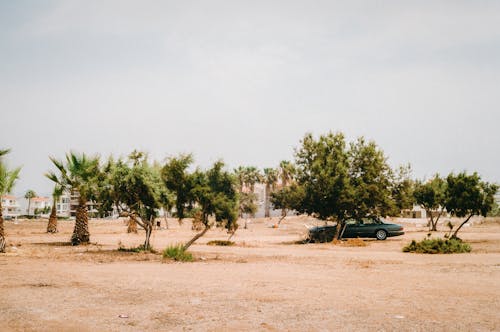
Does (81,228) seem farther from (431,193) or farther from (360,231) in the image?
(431,193)

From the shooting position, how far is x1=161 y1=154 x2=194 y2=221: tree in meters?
19.0

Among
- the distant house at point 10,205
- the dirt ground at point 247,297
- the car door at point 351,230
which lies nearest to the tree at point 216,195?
the dirt ground at point 247,297

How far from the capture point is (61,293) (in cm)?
939

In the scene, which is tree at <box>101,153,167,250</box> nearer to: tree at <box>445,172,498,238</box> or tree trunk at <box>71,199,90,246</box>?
tree trunk at <box>71,199,90,246</box>

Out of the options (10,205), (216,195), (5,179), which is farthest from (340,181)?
(10,205)

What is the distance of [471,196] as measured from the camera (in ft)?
91.9

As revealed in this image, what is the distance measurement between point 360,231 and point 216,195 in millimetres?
16126

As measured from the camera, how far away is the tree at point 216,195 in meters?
18.6

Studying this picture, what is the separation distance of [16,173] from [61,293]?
40.6ft

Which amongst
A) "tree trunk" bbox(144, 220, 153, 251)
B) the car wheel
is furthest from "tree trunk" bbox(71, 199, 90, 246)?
the car wheel

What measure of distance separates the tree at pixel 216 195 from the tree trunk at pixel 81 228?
9549mm

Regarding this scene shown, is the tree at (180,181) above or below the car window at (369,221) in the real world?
above

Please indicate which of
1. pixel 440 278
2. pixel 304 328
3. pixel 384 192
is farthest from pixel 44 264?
pixel 384 192

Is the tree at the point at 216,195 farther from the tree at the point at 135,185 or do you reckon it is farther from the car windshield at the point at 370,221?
the car windshield at the point at 370,221
